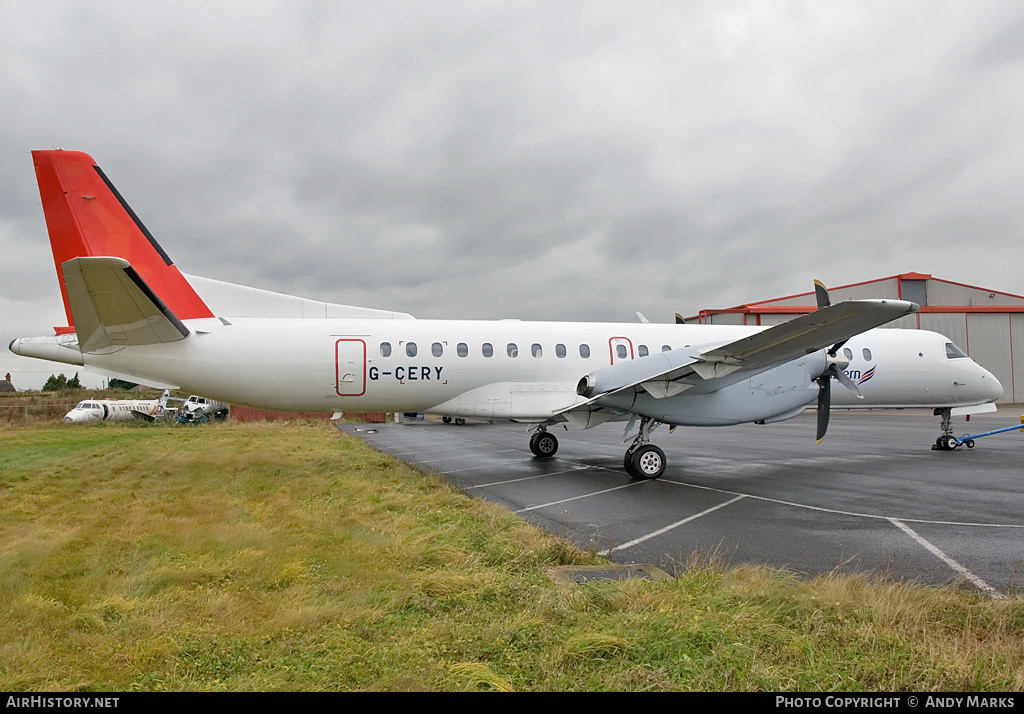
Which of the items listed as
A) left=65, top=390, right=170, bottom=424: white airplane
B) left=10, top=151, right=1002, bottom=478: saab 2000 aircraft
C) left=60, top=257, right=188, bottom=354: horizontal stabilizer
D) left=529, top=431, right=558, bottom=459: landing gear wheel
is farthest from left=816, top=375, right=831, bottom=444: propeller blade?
left=65, top=390, right=170, bottom=424: white airplane

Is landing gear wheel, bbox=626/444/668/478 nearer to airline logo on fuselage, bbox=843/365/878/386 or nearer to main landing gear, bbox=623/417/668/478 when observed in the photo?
main landing gear, bbox=623/417/668/478

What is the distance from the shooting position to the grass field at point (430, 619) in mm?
3334

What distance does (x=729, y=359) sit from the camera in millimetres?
10594

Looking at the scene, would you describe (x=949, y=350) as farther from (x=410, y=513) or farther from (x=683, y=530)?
(x=410, y=513)

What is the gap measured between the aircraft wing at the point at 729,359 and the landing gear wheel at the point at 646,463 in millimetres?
906

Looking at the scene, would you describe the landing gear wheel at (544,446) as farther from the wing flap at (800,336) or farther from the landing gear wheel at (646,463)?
the wing flap at (800,336)

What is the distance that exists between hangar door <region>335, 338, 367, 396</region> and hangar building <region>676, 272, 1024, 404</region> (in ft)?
119

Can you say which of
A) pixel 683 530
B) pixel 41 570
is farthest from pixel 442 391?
pixel 41 570

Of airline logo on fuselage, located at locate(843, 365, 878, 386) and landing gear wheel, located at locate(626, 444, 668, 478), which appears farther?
airline logo on fuselage, located at locate(843, 365, 878, 386)

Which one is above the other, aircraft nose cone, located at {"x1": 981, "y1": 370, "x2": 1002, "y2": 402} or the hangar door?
the hangar door

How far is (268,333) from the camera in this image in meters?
12.1

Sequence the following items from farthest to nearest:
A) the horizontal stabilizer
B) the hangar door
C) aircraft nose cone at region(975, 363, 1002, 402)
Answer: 1. aircraft nose cone at region(975, 363, 1002, 402)
2. the hangar door
3. the horizontal stabilizer

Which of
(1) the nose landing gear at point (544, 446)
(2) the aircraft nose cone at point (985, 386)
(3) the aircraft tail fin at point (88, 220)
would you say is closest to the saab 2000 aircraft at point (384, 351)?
(3) the aircraft tail fin at point (88, 220)

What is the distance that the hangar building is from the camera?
4200 centimetres
